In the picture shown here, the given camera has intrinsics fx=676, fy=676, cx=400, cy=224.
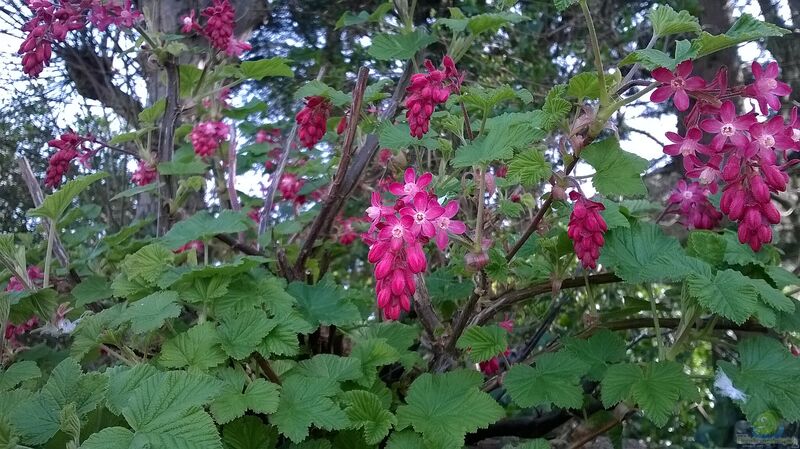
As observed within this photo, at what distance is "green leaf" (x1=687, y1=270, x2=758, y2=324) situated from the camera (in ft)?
3.87

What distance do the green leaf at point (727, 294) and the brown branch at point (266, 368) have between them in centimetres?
83

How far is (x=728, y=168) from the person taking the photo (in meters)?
1.12

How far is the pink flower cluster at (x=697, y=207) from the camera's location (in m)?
1.61

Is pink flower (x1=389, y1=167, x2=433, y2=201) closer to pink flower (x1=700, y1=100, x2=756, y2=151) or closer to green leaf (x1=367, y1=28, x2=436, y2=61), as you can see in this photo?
pink flower (x1=700, y1=100, x2=756, y2=151)

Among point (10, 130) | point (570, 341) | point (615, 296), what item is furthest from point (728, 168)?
point (10, 130)

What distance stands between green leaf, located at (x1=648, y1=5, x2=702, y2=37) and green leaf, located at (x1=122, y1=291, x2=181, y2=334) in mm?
1032

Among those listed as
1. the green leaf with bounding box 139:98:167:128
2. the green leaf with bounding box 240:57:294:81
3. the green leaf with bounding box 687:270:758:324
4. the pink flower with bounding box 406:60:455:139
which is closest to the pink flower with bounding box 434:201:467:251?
the pink flower with bounding box 406:60:455:139

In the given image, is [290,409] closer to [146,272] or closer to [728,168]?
[146,272]

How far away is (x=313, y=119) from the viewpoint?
164 cm

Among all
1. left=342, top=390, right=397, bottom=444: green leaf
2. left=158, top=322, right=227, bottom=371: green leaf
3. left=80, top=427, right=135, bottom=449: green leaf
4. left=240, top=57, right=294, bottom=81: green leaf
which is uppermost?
left=240, top=57, right=294, bottom=81: green leaf

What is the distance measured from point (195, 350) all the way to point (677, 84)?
3.26 ft

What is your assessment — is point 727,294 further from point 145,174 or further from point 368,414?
point 145,174

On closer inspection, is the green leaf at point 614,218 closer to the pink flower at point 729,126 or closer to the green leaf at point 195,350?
the pink flower at point 729,126

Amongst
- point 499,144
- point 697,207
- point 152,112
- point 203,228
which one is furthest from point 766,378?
point 152,112
